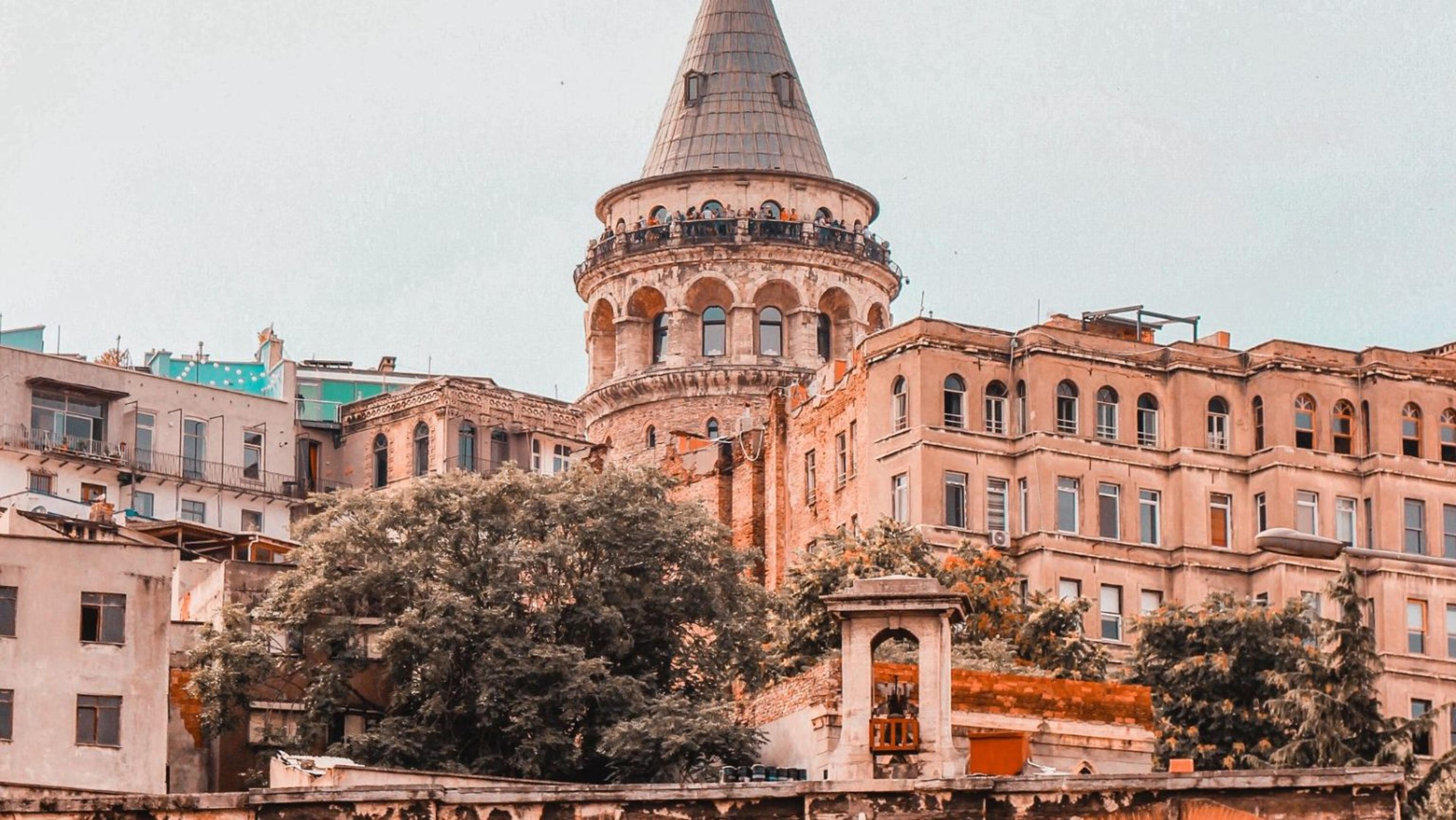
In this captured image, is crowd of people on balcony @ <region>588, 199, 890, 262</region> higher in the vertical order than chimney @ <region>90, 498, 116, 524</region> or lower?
higher

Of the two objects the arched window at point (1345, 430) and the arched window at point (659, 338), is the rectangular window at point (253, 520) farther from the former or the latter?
the arched window at point (1345, 430)

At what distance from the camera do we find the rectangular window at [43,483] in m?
104

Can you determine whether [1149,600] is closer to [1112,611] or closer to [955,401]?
[1112,611]

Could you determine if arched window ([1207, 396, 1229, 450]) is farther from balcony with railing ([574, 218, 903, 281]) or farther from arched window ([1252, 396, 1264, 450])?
balcony with railing ([574, 218, 903, 281])

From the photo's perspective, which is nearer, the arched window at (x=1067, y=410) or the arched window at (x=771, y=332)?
the arched window at (x=1067, y=410)

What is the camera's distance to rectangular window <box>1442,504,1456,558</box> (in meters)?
97.9

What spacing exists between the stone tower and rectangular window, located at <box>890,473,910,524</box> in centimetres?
2160

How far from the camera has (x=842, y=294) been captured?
4724 inches

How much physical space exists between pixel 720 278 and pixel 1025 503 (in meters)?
25.4

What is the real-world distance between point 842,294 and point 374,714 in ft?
157

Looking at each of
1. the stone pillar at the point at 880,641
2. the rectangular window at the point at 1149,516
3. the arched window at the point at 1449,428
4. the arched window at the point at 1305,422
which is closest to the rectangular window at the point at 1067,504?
the rectangular window at the point at 1149,516

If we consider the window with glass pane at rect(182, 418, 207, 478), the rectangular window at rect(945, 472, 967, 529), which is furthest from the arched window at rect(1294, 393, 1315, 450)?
the window with glass pane at rect(182, 418, 207, 478)

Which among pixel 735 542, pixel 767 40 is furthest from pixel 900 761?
pixel 767 40

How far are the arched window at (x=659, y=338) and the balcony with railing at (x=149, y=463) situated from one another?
1158cm
